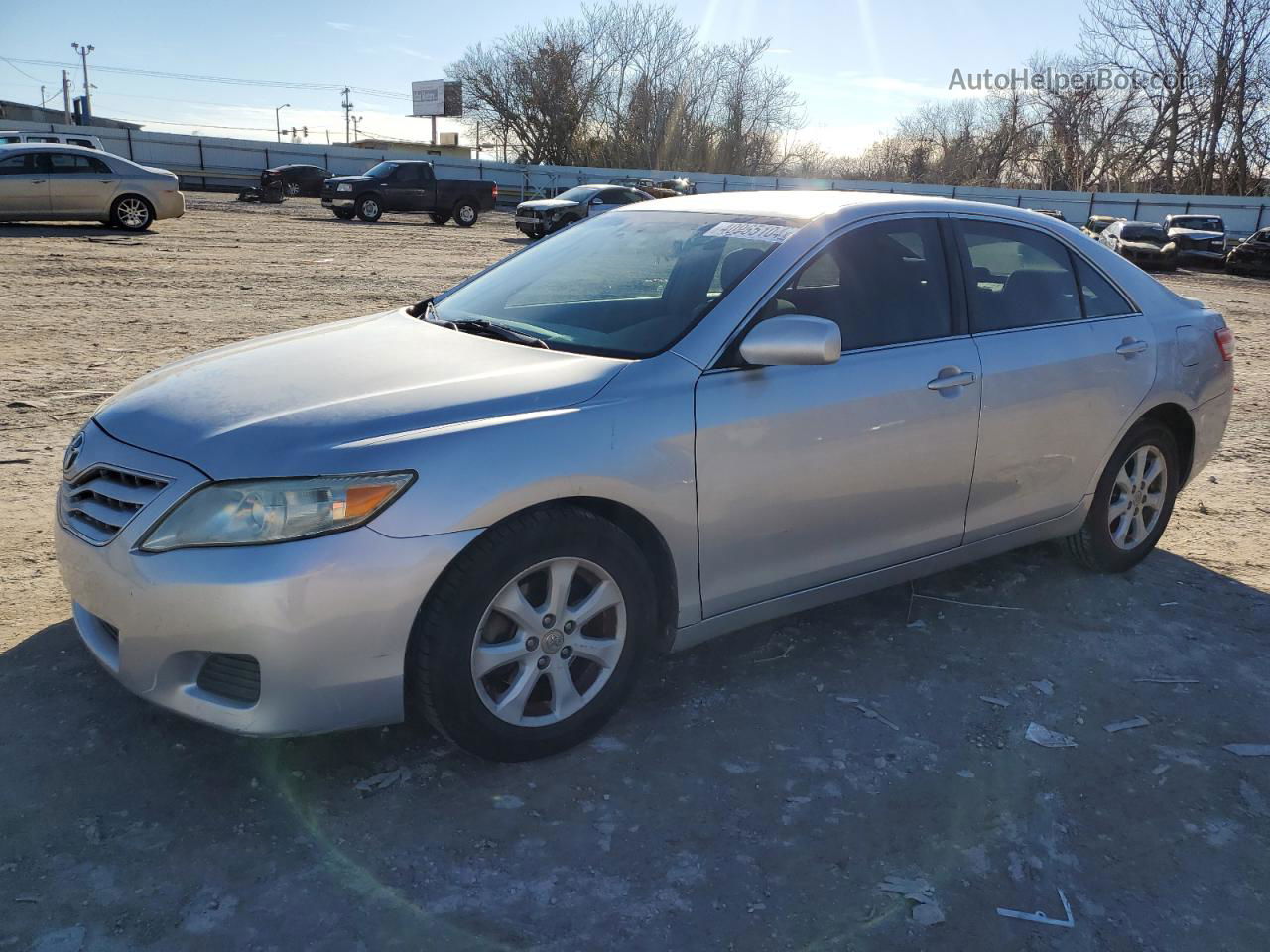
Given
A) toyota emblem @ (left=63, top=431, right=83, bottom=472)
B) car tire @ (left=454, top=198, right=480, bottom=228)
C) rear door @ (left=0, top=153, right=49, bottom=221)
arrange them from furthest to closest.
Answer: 1. car tire @ (left=454, top=198, right=480, bottom=228)
2. rear door @ (left=0, top=153, right=49, bottom=221)
3. toyota emblem @ (left=63, top=431, right=83, bottom=472)

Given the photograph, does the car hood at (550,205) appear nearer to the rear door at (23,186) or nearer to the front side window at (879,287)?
the rear door at (23,186)

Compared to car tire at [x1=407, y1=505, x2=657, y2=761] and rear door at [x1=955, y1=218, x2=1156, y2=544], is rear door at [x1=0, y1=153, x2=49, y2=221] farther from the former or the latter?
car tire at [x1=407, y1=505, x2=657, y2=761]

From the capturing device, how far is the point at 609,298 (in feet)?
12.4

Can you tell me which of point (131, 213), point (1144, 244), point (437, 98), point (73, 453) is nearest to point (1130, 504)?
point (73, 453)

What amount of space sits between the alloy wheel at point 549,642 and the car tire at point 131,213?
18632mm

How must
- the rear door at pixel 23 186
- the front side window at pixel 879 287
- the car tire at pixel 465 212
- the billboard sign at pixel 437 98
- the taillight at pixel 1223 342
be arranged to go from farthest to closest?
the billboard sign at pixel 437 98, the car tire at pixel 465 212, the rear door at pixel 23 186, the taillight at pixel 1223 342, the front side window at pixel 879 287

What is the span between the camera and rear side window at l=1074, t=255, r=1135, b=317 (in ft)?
14.4

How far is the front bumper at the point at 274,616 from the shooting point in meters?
2.51

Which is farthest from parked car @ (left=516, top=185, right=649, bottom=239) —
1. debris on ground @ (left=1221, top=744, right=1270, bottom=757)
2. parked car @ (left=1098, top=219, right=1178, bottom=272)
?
debris on ground @ (left=1221, top=744, right=1270, bottom=757)

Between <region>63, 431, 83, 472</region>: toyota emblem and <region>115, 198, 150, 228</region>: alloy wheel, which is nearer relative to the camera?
<region>63, 431, 83, 472</region>: toyota emblem

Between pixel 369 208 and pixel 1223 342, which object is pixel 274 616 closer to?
pixel 1223 342

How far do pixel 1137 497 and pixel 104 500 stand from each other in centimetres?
416

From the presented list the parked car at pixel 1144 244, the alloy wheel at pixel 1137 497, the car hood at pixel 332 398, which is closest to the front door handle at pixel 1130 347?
the alloy wheel at pixel 1137 497

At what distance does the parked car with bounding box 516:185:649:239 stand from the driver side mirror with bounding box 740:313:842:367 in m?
23.0
